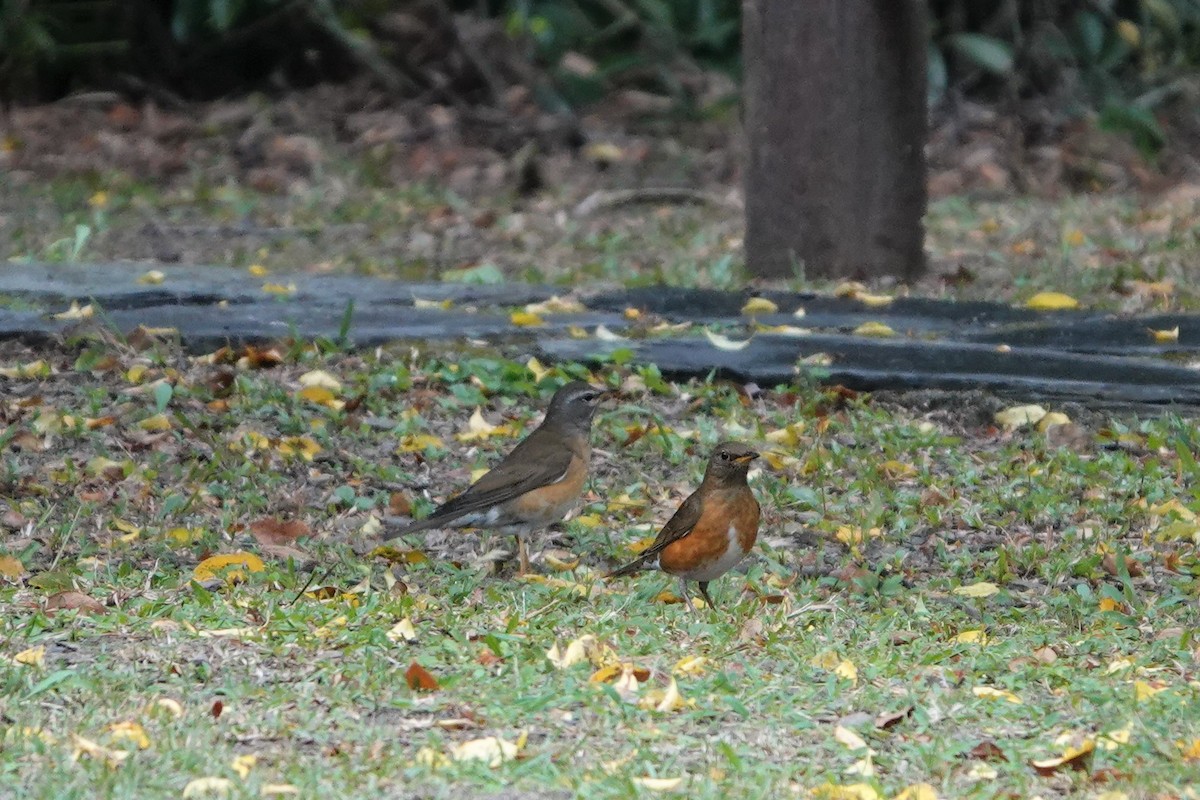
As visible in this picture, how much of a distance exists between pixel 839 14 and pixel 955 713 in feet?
17.3

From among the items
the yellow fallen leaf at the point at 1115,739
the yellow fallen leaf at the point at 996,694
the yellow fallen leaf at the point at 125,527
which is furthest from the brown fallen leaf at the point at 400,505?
the yellow fallen leaf at the point at 1115,739

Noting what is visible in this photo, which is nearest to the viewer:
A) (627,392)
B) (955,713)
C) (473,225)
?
(955,713)

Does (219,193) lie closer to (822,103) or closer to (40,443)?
(822,103)

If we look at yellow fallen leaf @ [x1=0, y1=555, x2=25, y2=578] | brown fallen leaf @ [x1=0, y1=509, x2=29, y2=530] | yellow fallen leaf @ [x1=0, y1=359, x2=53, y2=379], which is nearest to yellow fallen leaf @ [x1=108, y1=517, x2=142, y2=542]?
brown fallen leaf @ [x1=0, y1=509, x2=29, y2=530]

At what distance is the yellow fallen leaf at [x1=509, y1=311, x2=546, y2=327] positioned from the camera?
8048 mm

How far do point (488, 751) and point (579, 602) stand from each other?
4.79ft

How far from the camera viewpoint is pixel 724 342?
25.6 feet

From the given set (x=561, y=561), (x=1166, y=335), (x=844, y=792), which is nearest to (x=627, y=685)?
(x=844, y=792)

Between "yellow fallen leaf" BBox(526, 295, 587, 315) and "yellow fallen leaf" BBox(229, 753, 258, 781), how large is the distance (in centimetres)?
443

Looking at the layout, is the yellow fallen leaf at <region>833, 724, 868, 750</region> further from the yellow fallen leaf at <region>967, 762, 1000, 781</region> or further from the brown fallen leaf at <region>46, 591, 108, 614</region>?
the brown fallen leaf at <region>46, 591, 108, 614</region>

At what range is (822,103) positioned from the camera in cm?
909

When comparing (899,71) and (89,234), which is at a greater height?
(899,71)

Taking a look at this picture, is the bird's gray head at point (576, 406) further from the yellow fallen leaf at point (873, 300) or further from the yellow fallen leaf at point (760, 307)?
the yellow fallen leaf at point (873, 300)

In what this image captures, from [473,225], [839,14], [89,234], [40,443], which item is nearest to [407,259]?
[473,225]
